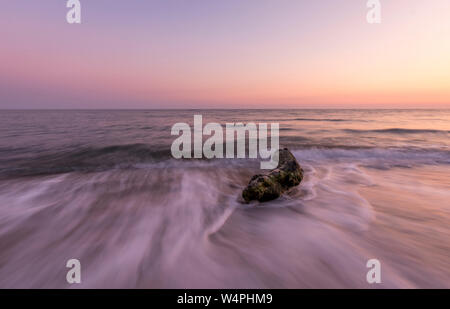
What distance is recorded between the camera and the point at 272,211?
11.2 feet

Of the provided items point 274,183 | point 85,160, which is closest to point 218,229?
point 274,183

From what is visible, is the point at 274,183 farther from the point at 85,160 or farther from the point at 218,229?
the point at 85,160

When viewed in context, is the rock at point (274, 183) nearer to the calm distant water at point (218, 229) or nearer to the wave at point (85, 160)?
the calm distant water at point (218, 229)

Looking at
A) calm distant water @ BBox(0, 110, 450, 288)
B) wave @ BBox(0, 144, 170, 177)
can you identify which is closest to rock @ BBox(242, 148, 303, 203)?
calm distant water @ BBox(0, 110, 450, 288)

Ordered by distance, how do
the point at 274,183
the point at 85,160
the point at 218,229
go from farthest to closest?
the point at 85,160, the point at 274,183, the point at 218,229

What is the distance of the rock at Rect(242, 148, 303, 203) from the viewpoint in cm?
363

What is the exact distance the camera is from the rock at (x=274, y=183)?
11.9ft

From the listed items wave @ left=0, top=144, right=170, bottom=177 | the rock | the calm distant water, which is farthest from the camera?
wave @ left=0, top=144, right=170, bottom=177

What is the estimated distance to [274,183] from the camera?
12.4ft

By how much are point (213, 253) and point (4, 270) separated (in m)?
2.67

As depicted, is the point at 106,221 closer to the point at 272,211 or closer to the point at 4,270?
the point at 4,270

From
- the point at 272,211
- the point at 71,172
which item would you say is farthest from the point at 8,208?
the point at 272,211

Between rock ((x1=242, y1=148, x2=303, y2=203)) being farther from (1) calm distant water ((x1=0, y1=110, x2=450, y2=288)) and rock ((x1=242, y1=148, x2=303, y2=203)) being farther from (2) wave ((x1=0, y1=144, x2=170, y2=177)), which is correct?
(2) wave ((x1=0, y1=144, x2=170, y2=177))

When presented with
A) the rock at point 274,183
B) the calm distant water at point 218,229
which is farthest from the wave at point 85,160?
the rock at point 274,183
